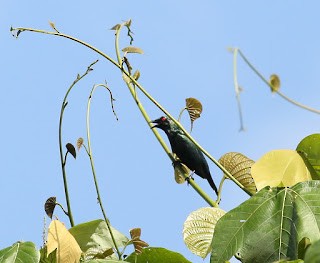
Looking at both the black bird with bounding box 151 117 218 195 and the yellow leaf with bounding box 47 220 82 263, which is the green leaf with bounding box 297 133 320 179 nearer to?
the yellow leaf with bounding box 47 220 82 263

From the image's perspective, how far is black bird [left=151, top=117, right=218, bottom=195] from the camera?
6.28 metres

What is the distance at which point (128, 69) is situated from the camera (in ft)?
8.30

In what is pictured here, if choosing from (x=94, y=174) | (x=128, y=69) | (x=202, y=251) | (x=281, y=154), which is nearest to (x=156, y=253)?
(x=202, y=251)

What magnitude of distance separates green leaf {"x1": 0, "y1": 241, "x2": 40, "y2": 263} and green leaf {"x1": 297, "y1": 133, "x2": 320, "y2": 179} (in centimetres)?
76

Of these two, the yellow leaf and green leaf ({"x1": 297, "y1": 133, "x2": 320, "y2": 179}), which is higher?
green leaf ({"x1": 297, "y1": 133, "x2": 320, "y2": 179})

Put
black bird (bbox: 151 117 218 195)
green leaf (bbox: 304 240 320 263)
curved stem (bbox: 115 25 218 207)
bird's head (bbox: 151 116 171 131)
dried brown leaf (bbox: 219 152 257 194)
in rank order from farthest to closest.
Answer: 1. bird's head (bbox: 151 116 171 131)
2. black bird (bbox: 151 117 218 195)
3. dried brown leaf (bbox: 219 152 257 194)
4. curved stem (bbox: 115 25 218 207)
5. green leaf (bbox: 304 240 320 263)

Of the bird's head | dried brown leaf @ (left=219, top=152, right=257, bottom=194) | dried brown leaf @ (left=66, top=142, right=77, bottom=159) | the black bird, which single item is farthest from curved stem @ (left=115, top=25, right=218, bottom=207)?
the bird's head

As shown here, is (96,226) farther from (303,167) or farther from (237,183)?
(303,167)

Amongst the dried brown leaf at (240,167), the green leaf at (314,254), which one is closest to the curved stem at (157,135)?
the dried brown leaf at (240,167)

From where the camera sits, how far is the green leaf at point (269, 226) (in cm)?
185

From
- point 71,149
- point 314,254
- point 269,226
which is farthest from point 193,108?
point 314,254

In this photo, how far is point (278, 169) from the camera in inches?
82.5

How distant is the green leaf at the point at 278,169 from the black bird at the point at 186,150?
12.3ft

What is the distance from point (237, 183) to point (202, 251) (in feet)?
0.93
